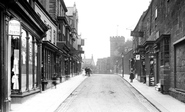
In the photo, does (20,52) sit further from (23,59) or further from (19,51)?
(23,59)

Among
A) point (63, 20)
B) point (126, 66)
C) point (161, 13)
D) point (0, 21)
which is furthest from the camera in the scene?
point (126, 66)

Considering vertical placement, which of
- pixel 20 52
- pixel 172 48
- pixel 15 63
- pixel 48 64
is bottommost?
pixel 48 64

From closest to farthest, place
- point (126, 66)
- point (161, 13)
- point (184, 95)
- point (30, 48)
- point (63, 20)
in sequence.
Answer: point (184, 95)
point (30, 48)
point (161, 13)
point (63, 20)
point (126, 66)

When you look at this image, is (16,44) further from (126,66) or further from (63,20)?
(126,66)

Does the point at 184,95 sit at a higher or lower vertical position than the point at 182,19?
lower

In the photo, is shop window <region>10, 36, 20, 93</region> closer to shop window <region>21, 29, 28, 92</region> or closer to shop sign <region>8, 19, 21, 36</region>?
shop window <region>21, 29, 28, 92</region>

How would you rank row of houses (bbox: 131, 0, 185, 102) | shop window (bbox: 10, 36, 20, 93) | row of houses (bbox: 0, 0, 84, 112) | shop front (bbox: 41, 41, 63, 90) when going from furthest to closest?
shop front (bbox: 41, 41, 63, 90)
row of houses (bbox: 131, 0, 185, 102)
shop window (bbox: 10, 36, 20, 93)
row of houses (bbox: 0, 0, 84, 112)

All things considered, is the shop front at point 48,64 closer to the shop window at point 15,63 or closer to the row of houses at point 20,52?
the row of houses at point 20,52

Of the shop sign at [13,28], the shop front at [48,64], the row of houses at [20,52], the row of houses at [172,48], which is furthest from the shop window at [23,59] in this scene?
the row of houses at [172,48]

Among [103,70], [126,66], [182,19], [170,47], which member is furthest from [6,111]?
[103,70]

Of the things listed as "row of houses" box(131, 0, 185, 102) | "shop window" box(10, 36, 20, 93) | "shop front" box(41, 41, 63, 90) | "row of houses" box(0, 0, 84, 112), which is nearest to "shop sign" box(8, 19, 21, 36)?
"row of houses" box(0, 0, 84, 112)

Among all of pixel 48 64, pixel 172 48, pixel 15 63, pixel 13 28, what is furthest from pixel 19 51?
pixel 172 48

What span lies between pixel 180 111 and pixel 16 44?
8353 mm

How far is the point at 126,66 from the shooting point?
193 ft
